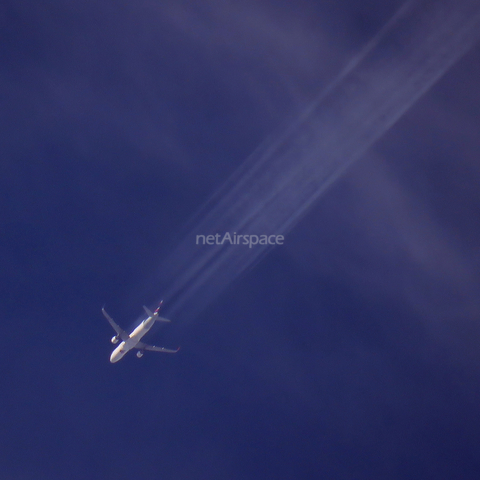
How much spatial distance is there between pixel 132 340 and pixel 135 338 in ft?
2.13

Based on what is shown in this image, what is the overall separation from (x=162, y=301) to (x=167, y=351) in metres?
7.96

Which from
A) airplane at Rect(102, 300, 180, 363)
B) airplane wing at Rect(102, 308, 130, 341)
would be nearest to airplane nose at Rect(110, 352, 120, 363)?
airplane at Rect(102, 300, 180, 363)

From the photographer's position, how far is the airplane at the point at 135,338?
184 ft

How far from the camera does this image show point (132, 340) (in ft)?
192

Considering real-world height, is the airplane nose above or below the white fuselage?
below

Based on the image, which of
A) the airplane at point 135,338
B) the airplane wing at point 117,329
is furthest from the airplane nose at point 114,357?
the airplane wing at point 117,329

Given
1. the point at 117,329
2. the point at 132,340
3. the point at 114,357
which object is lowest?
the point at 114,357

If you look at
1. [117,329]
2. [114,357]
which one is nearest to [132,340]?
[117,329]

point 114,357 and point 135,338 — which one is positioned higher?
point 135,338

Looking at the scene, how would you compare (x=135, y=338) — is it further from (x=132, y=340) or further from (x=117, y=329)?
(x=117, y=329)

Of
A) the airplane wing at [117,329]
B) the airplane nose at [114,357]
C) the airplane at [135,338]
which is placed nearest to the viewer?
the airplane at [135,338]

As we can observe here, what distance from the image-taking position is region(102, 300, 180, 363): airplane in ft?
184

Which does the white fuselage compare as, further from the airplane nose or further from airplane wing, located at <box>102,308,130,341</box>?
airplane wing, located at <box>102,308,130,341</box>

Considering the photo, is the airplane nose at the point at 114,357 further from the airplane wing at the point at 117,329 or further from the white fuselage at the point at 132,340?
the airplane wing at the point at 117,329
